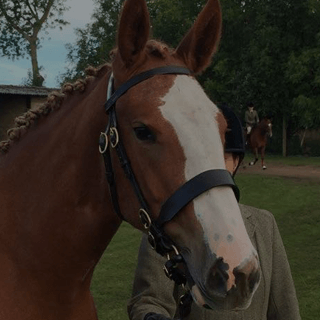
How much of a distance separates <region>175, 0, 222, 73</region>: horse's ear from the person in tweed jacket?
38 centimetres

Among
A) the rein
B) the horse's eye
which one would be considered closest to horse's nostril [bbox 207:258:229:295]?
the rein

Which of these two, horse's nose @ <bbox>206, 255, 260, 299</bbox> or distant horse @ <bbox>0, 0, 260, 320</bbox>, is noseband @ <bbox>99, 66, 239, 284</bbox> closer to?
distant horse @ <bbox>0, 0, 260, 320</bbox>

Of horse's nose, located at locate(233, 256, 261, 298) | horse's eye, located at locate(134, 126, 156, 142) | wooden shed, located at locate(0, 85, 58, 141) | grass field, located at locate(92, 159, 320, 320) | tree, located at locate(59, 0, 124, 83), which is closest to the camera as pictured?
→ horse's nose, located at locate(233, 256, 261, 298)

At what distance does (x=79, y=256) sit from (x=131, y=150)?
0.57 meters

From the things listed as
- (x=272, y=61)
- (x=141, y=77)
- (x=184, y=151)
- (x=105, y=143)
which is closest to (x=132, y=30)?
(x=141, y=77)

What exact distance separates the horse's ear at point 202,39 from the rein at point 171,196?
0.16 meters

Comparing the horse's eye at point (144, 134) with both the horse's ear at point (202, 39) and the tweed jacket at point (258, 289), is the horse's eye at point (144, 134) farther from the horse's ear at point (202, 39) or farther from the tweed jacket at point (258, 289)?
the tweed jacket at point (258, 289)

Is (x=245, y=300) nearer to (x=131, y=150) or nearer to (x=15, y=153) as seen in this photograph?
(x=131, y=150)

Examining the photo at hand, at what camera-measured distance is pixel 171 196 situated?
1.90 m

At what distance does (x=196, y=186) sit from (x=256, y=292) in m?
0.97

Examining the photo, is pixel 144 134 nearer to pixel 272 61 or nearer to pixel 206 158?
pixel 206 158

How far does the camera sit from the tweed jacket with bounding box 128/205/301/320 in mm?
2492

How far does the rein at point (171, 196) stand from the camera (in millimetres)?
1840

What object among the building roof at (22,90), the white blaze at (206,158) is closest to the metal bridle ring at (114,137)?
the white blaze at (206,158)
